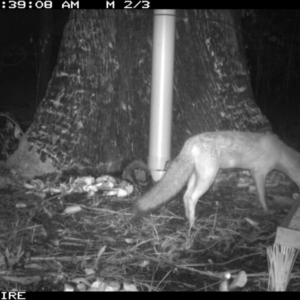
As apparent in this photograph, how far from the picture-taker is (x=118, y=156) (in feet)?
20.0

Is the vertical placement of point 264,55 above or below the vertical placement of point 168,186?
above

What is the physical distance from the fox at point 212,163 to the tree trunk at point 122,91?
140cm

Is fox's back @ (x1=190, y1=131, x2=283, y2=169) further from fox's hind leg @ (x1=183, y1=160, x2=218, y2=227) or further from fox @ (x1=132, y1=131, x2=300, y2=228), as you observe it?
fox's hind leg @ (x1=183, y1=160, x2=218, y2=227)

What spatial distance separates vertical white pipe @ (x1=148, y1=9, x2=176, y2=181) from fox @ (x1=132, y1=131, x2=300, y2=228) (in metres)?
0.90

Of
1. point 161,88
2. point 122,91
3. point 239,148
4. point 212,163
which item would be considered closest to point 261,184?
point 239,148

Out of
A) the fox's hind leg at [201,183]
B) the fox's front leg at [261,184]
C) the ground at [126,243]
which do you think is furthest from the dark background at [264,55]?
the fox's hind leg at [201,183]

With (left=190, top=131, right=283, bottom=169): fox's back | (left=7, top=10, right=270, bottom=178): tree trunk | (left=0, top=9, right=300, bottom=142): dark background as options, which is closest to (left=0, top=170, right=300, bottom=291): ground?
(left=190, top=131, right=283, bottom=169): fox's back

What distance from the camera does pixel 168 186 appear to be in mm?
4539

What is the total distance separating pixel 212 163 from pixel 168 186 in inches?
21.1

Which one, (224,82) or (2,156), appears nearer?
(224,82)

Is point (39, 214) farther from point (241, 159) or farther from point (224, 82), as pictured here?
point (224, 82)

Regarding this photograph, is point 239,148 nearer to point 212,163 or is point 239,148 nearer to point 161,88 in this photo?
point 212,163

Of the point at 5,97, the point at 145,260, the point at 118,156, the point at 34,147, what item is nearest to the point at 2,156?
the point at 34,147

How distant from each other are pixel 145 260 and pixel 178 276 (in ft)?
1.27
